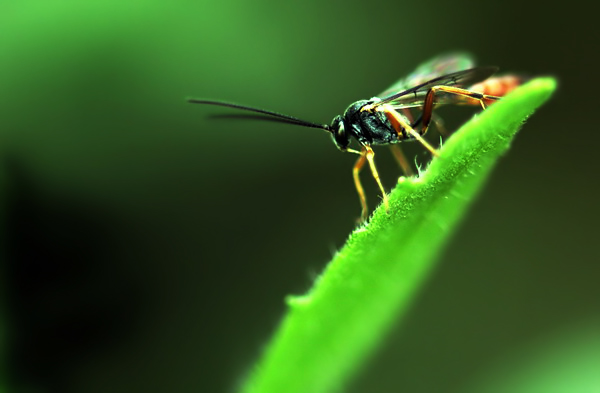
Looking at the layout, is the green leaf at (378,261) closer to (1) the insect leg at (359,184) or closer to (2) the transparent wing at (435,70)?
(1) the insect leg at (359,184)

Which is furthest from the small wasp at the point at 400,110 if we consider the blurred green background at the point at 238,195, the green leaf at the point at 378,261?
the blurred green background at the point at 238,195

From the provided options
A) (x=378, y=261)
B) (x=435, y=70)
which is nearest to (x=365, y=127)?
(x=435, y=70)

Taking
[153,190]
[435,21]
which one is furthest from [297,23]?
[153,190]

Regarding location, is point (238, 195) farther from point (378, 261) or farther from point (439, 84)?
point (378, 261)

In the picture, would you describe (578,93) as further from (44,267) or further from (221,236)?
(44,267)

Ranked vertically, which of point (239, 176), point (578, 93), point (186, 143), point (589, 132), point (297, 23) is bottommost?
point (589, 132)
